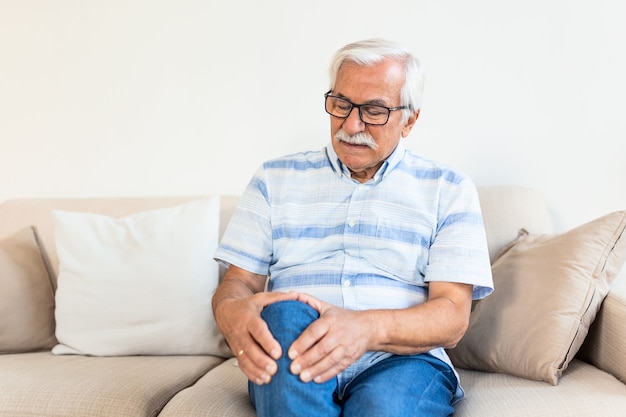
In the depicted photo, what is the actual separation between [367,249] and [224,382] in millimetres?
507

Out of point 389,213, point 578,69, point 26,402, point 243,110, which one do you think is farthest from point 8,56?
point 578,69

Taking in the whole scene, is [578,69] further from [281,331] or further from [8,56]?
[8,56]

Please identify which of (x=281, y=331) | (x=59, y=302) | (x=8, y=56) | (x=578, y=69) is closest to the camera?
(x=281, y=331)

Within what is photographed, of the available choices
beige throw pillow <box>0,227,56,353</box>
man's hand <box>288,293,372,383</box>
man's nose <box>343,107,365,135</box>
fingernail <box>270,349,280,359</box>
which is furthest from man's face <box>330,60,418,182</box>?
beige throw pillow <box>0,227,56,353</box>

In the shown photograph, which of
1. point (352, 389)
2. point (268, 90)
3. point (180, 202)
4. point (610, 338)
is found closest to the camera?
point (352, 389)

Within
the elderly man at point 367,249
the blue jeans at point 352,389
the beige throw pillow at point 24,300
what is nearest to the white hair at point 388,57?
the elderly man at point 367,249

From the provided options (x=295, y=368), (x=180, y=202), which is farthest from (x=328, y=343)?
(x=180, y=202)

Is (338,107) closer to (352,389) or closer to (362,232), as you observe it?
(362,232)

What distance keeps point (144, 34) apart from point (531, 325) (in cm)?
174

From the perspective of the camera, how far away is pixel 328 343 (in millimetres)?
1335

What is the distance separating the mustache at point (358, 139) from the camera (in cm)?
171

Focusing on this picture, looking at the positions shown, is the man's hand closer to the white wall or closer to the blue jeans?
the blue jeans

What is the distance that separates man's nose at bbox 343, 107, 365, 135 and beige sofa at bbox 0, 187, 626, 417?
2.06 ft

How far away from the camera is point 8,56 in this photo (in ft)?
8.81
